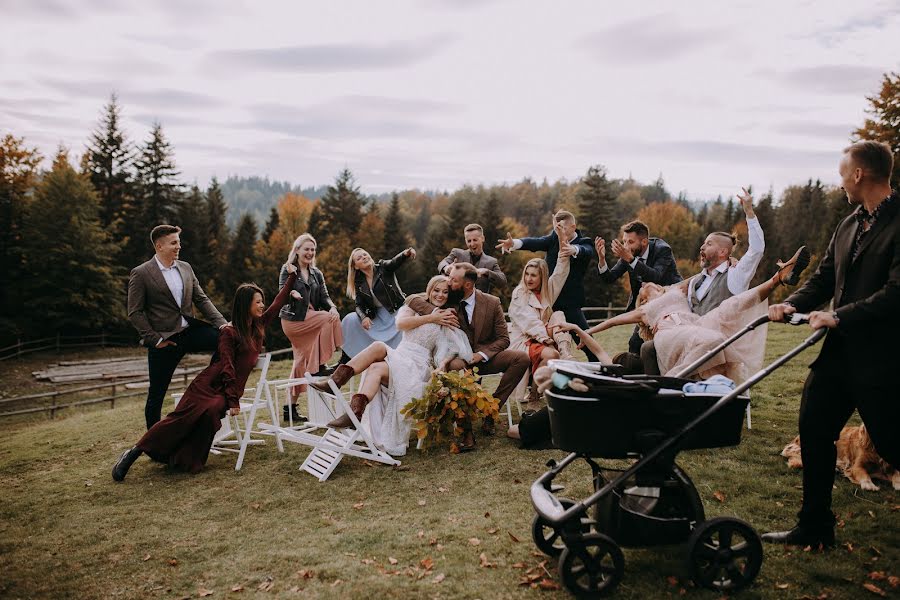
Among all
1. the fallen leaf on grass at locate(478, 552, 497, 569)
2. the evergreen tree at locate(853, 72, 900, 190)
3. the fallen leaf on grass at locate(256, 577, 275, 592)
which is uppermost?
the evergreen tree at locate(853, 72, 900, 190)

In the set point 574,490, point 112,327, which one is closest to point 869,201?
point 574,490

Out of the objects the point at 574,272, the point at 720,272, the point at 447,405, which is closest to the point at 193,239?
the point at 574,272

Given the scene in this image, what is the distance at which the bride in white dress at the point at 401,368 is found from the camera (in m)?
6.18

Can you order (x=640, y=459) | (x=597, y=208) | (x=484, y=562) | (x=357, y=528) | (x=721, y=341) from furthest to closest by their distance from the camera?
(x=597, y=208)
(x=721, y=341)
(x=357, y=528)
(x=484, y=562)
(x=640, y=459)

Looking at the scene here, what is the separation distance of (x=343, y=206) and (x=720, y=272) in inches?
1649

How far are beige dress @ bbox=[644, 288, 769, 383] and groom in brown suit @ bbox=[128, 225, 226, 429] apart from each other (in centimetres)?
462

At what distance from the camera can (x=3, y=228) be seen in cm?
2905

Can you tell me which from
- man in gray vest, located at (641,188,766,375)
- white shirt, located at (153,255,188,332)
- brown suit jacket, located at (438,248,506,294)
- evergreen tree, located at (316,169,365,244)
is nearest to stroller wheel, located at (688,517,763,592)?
man in gray vest, located at (641,188,766,375)

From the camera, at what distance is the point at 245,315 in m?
6.42

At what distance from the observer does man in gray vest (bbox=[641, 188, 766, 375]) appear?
6148 mm

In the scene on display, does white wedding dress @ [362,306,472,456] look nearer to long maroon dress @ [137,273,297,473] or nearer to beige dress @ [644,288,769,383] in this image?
long maroon dress @ [137,273,297,473]

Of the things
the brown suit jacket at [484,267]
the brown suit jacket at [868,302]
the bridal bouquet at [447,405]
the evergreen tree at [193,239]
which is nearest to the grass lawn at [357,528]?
the bridal bouquet at [447,405]

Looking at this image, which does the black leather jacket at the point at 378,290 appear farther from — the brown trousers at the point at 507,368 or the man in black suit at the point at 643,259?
the man in black suit at the point at 643,259

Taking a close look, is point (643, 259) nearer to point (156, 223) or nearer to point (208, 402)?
point (208, 402)
